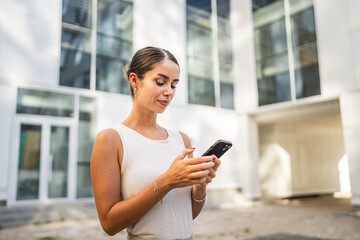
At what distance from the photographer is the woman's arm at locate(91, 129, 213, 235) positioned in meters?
1.14

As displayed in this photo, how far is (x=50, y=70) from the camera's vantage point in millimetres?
9320

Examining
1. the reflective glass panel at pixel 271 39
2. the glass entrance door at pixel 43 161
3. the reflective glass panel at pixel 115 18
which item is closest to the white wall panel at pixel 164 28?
the reflective glass panel at pixel 115 18

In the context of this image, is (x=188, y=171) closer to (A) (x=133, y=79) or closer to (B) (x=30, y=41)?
(A) (x=133, y=79)

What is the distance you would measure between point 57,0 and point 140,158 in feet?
32.0

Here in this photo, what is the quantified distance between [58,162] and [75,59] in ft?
10.4

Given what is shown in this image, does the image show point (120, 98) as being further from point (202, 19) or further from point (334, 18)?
point (334, 18)

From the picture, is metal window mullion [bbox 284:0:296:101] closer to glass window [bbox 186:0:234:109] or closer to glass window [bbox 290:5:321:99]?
glass window [bbox 290:5:321:99]

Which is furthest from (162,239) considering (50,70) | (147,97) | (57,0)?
(57,0)

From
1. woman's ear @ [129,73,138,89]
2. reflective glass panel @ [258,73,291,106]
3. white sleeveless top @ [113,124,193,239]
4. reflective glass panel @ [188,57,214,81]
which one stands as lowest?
white sleeveless top @ [113,124,193,239]

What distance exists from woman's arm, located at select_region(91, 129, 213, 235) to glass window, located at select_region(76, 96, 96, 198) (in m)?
8.71

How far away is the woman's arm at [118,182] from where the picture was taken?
1.14 metres

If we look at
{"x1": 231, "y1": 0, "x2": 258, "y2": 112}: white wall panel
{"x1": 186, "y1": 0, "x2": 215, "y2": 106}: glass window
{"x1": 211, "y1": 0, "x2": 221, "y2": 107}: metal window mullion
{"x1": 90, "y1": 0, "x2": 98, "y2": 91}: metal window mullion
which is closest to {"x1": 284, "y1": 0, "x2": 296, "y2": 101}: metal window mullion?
{"x1": 231, "y1": 0, "x2": 258, "y2": 112}: white wall panel

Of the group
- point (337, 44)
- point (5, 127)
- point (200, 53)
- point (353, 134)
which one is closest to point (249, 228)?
point (353, 134)

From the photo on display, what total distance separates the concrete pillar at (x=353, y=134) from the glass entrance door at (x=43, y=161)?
345 inches
